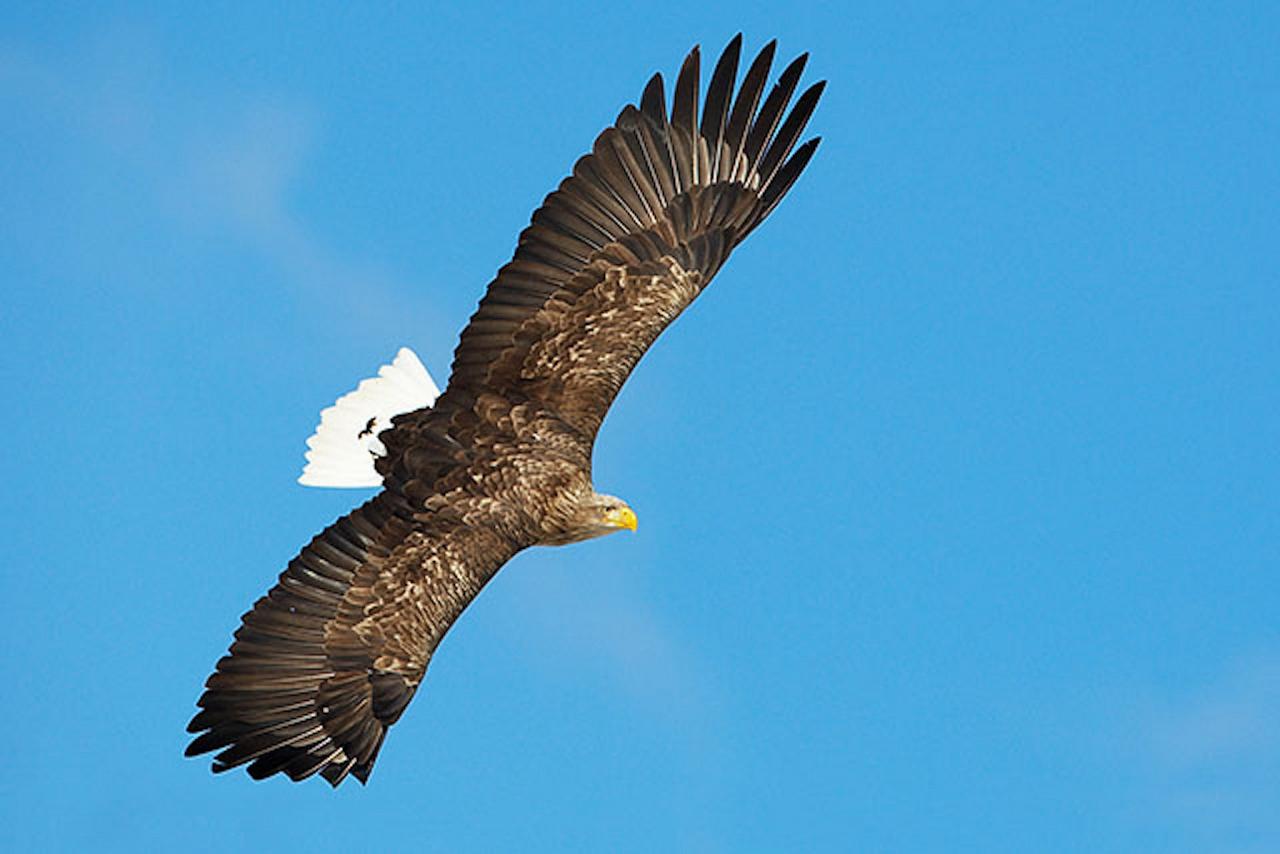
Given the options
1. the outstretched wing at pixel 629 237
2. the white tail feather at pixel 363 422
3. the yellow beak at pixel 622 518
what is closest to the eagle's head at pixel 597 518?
the yellow beak at pixel 622 518

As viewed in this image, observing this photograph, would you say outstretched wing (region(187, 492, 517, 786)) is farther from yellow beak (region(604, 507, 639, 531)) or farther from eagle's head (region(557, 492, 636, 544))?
yellow beak (region(604, 507, 639, 531))

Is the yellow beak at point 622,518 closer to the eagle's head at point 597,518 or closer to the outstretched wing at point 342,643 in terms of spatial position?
the eagle's head at point 597,518

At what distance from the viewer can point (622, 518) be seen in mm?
10281

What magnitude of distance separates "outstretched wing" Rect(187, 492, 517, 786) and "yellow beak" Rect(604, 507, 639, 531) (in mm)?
650

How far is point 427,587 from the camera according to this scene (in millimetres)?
9898

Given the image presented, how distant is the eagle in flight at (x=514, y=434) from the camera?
9.87m

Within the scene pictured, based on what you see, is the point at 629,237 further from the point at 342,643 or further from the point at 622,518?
the point at 342,643

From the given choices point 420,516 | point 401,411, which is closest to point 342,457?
point 401,411

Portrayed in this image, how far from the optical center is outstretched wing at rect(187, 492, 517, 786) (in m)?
9.82

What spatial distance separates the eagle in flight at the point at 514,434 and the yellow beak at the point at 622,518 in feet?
0.04

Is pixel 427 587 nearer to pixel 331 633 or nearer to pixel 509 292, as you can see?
pixel 331 633

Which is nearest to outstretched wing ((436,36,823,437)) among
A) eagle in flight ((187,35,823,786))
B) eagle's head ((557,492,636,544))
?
eagle in flight ((187,35,823,786))

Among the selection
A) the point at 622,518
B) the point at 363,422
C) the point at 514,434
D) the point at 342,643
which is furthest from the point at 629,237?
the point at 342,643

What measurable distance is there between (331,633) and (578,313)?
2370mm
